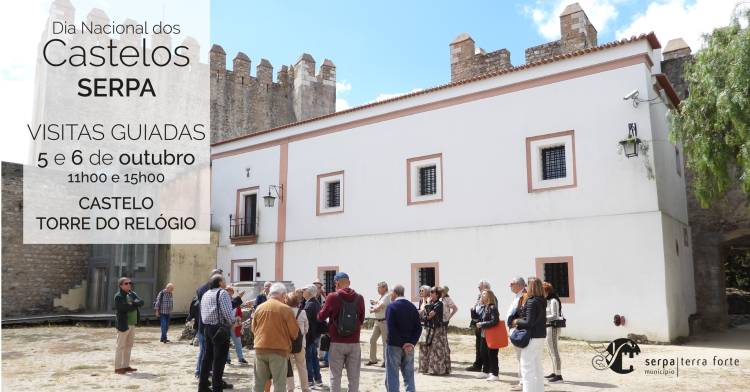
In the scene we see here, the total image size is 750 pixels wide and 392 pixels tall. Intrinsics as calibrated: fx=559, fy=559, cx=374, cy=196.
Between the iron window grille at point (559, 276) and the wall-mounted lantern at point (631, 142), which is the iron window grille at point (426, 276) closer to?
the iron window grille at point (559, 276)

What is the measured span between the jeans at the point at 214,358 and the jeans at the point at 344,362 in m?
1.53

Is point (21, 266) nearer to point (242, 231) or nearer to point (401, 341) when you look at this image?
point (242, 231)

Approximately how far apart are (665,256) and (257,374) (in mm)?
10298

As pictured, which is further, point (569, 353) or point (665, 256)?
point (665, 256)

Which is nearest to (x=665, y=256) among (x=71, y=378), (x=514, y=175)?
(x=514, y=175)

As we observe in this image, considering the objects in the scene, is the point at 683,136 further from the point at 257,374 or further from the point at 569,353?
the point at 257,374

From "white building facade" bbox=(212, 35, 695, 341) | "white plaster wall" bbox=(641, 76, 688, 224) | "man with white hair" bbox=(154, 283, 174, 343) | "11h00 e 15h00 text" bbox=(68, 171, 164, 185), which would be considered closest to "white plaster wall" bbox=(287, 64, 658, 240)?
"white building facade" bbox=(212, 35, 695, 341)

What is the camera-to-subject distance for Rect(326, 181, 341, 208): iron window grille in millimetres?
18688

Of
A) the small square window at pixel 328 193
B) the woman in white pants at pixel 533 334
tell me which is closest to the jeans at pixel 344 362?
the woman in white pants at pixel 533 334

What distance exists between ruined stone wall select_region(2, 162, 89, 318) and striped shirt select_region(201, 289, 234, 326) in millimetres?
15708

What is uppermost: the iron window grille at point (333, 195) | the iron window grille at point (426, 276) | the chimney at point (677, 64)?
the chimney at point (677, 64)

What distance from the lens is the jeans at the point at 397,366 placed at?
21.2 feet

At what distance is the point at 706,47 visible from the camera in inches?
479

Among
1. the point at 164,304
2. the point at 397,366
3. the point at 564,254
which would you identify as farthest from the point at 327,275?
the point at 397,366
